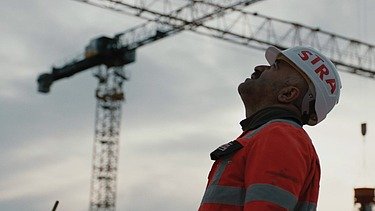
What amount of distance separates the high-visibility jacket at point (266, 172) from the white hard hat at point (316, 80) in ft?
0.66

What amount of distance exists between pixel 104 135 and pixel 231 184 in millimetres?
80889

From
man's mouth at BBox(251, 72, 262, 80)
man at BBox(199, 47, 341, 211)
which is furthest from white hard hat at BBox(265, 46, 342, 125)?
man's mouth at BBox(251, 72, 262, 80)

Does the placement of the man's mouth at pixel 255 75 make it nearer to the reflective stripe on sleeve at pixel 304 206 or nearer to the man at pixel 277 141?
the man at pixel 277 141

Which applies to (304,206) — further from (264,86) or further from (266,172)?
(264,86)

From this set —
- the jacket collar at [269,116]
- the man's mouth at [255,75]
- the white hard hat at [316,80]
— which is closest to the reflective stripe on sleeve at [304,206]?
the jacket collar at [269,116]

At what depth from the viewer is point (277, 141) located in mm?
3686

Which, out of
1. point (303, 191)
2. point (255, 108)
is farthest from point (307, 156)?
point (255, 108)

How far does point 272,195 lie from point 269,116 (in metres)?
0.58

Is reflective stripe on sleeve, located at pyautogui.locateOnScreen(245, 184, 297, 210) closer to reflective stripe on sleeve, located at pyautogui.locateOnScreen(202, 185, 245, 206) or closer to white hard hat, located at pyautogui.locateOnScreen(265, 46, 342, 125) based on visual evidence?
reflective stripe on sleeve, located at pyautogui.locateOnScreen(202, 185, 245, 206)

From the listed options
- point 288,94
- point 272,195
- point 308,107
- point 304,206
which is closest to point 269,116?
point 288,94

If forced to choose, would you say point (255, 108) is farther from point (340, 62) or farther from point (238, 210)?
point (340, 62)

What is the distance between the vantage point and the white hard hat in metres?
4.17

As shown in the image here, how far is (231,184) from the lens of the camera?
3787mm

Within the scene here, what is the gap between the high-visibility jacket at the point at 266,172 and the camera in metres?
3.57
